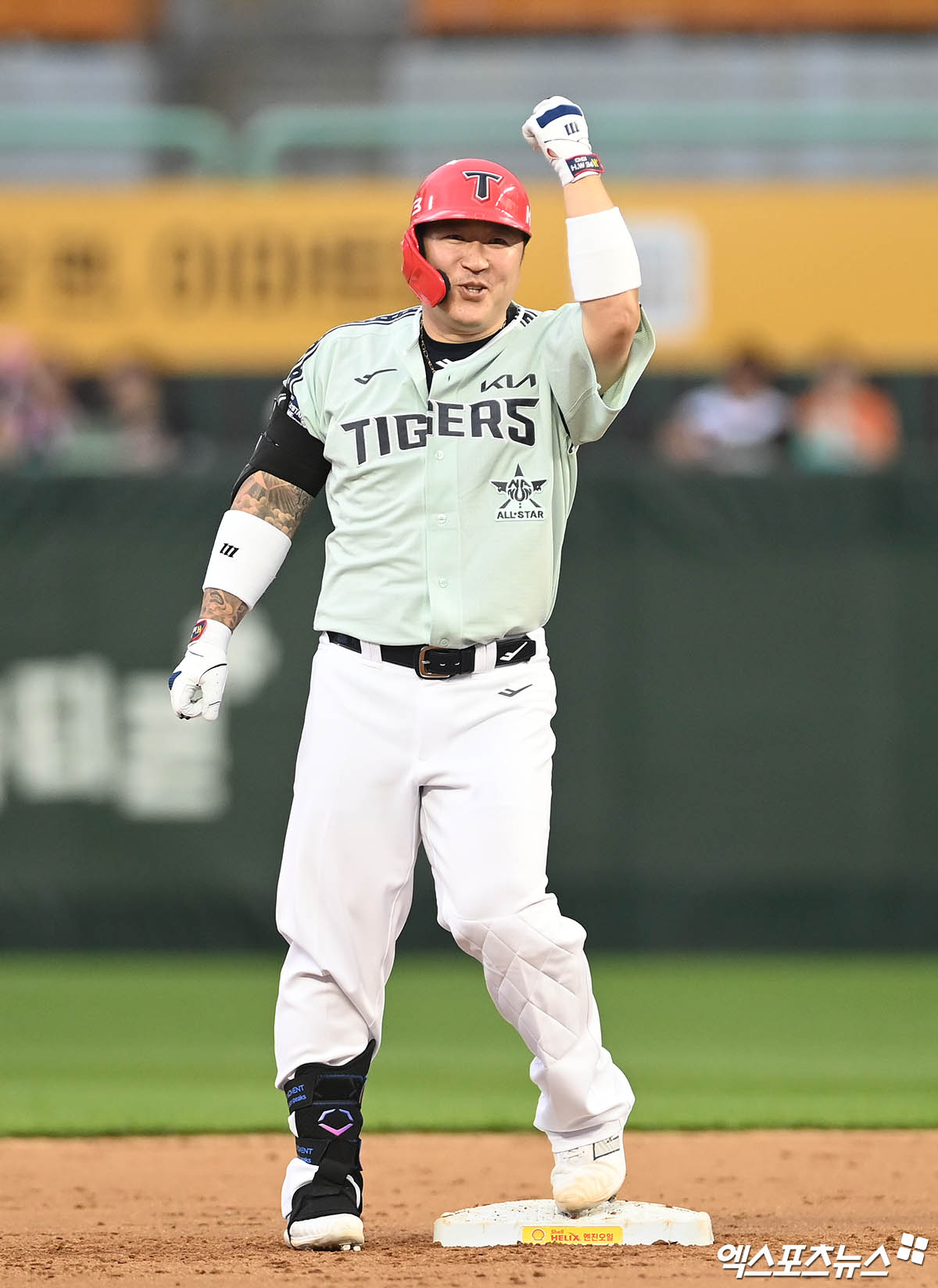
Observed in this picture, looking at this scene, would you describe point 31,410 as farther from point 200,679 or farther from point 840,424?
point 200,679

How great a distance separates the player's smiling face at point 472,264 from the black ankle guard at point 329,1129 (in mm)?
1720

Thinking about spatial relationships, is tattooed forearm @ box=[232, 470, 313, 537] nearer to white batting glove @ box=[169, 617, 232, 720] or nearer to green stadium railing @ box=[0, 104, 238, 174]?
white batting glove @ box=[169, 617, 232, 720]

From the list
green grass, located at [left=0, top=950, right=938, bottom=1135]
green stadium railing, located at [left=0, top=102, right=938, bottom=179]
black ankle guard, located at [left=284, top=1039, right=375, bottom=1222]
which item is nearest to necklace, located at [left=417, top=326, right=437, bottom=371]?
black ankle guard, located at [left=284, top=1039, right=375, bottom=1222]

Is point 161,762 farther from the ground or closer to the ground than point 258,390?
closer to the ground

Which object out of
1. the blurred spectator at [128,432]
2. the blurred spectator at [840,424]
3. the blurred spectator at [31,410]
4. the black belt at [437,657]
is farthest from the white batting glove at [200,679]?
the blurred spectator at [840,424]

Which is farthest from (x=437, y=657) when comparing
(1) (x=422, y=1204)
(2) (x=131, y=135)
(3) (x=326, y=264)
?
(2) (x=131, y=135)

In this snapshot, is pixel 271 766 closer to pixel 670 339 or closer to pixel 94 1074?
pixel 94 1074

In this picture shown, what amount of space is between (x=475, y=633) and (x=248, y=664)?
17.0 ft

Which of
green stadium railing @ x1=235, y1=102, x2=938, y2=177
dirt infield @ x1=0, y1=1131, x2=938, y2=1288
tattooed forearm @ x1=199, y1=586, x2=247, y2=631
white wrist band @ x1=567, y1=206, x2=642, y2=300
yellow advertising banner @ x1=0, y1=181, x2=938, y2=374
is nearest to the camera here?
dirt infield @ x1=0, y1=1131, x2=938, y2=1288

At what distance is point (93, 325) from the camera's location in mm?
12578

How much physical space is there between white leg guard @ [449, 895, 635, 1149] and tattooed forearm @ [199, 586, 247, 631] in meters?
0.90

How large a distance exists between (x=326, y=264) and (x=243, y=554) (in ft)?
25.7

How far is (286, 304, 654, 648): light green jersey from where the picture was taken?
15.3 ft

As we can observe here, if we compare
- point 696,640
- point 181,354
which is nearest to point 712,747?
point 696,640
